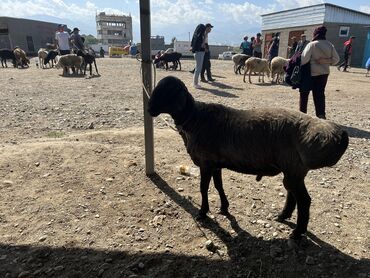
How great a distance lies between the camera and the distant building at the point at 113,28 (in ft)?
357

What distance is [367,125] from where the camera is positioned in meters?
8.35

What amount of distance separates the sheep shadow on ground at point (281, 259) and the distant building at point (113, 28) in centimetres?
11230

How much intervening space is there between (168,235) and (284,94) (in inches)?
411

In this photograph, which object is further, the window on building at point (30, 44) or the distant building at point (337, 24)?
the window on building at point (30, 44)

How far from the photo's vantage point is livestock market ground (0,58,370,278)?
3146mm

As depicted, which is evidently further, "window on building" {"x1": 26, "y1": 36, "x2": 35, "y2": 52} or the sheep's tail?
"window on building" {"x1": 26, "y1": 36, "x2": 35, "y2": 52}

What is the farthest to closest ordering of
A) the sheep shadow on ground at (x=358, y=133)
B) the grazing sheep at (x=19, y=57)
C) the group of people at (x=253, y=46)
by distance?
the grazing sheep at (x=19, y=57) < the group of people at (x=253, y=46) < the sheep shadow on ground at (x=358, y=133)

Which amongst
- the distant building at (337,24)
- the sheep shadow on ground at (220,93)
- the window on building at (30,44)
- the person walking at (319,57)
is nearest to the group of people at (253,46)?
the sheep shadow on ground at (220,93)

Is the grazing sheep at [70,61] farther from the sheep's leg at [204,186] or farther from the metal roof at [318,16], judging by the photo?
the metal roof at [318,16]

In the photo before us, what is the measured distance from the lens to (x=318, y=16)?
106 ft

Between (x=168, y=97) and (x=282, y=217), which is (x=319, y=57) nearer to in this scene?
(x=282, y=217)

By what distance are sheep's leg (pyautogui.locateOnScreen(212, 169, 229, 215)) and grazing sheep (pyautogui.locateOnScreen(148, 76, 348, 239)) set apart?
2 cm

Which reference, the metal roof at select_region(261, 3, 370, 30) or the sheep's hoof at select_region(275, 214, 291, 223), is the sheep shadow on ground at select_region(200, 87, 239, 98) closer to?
the sheep's hoof at select_region(275, 214, 291, 223)

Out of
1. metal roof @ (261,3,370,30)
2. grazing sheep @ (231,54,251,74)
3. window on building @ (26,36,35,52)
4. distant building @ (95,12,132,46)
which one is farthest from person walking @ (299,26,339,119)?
distant building @ (95,12,132,46)
